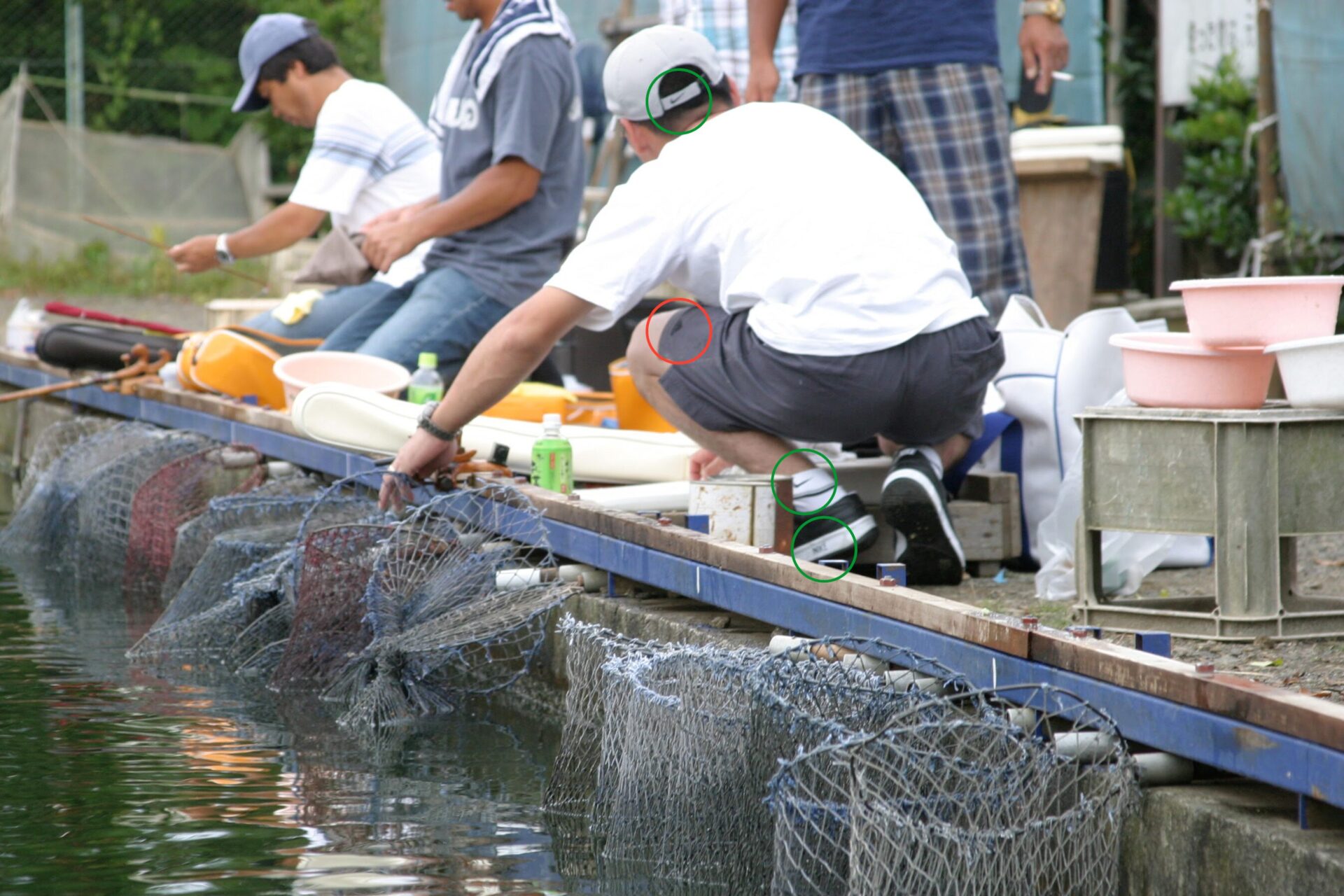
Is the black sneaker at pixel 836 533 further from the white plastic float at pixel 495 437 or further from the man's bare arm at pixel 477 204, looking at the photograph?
the man's bare arm at pixel 477 204

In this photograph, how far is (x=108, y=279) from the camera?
16953 millimetres

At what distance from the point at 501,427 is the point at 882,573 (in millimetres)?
2024

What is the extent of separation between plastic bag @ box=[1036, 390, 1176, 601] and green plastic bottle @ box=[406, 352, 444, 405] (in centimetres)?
211

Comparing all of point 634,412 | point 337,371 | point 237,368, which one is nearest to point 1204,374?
point 634,412

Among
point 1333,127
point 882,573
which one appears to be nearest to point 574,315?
point 882,573

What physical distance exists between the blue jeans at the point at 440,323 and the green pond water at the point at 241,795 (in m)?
1.76

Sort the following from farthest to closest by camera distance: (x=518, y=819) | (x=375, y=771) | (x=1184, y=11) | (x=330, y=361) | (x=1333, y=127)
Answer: (x=1184, y=11) → (x=1333, y=127) → (x=330, y=361) → (x=375, y=771) → (x=518, y=819)

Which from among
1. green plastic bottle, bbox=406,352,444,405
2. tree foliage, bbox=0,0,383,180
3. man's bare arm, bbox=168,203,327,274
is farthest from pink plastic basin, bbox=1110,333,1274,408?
tree foliage, bbox=0,0,383,180

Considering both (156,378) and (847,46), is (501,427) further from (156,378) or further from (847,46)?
(156,378)

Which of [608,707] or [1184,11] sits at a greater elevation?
[1184,11]

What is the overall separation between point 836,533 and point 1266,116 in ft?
15.0

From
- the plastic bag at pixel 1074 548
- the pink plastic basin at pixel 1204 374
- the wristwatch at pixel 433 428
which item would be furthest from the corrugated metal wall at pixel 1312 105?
the wristwatch at pixel 433 428

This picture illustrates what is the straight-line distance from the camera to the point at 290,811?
3240 millimetres

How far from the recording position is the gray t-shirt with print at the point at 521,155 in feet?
19.2
